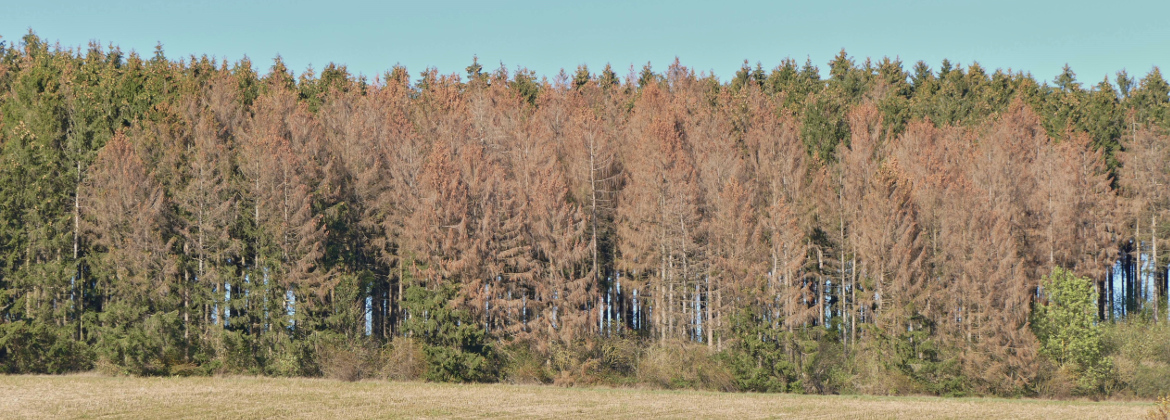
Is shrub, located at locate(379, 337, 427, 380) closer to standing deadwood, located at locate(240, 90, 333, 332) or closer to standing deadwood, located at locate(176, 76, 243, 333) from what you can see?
standing deadwood, located at locate(240, 90, 333, 332)

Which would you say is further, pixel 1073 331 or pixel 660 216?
pixel 660 216

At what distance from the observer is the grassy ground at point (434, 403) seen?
118 ft

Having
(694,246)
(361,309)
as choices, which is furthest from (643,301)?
(361,309)

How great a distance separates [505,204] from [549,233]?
269 cm

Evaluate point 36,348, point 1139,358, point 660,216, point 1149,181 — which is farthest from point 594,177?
point 1149,181

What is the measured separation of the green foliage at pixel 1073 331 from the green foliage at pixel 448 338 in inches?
1032

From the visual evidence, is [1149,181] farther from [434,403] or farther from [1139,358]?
[434,403]

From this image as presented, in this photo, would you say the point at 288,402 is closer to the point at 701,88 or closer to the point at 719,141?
the point at 719,141

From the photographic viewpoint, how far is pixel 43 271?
5072 cm

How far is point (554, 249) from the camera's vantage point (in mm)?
53438

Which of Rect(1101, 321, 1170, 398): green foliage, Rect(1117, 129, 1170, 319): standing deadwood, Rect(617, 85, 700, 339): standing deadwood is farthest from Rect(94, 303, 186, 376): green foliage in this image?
Rect(1117, 129, 1170, 319): standing deadwood

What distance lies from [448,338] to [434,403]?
11.0 m

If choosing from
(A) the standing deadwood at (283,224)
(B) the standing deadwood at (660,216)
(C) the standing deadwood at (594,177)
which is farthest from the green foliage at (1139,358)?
(A) the standing deadwood at (283,224)

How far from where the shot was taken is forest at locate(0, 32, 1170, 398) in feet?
161
